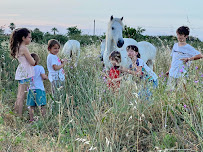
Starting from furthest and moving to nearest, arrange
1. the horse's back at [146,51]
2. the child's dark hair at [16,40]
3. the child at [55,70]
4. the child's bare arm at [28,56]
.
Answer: the horse's back at [146,51] < the child at [55,70] < the child's dark hair at [16,40] < the child's bare arm at [28,56]

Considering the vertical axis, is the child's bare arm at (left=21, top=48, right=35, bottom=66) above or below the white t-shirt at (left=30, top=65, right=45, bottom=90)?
above

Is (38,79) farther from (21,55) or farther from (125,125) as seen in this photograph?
(125,125)

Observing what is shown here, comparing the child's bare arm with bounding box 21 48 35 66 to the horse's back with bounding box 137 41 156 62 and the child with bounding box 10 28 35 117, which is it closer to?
the child with bounding box 10 28 35 117

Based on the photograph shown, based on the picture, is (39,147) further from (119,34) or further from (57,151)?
(119,34)

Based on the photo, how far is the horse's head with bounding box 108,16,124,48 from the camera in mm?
5359

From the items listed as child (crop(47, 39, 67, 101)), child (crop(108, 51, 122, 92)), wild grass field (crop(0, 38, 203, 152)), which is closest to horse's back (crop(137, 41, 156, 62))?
child (crop(108, 51, 122, 92))

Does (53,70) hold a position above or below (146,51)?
below

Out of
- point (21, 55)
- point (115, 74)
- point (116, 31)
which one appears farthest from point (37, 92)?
point (116, 31)

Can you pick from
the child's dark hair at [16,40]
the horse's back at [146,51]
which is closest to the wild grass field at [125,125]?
the child's dark hair at [16,40]

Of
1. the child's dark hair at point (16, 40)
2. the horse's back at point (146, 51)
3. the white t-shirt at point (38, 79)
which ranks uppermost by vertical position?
the child's dark hair at point (16, 40)

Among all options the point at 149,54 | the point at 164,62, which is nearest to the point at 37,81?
the point at 149,54

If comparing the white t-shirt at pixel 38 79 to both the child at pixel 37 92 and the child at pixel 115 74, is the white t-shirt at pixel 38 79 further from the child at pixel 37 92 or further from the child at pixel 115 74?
the child at pixel 115 74

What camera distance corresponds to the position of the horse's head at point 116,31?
5359mm

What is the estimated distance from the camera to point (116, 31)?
17.9 ft
